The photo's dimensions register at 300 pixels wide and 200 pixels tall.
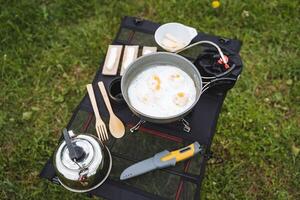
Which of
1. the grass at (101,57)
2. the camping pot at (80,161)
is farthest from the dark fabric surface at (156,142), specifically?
the grass at (101,57)

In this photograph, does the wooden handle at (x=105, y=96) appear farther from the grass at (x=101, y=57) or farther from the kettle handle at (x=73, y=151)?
the grass at (x=101, y=57)

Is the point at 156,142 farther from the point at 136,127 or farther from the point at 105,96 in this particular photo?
the point at 105,96

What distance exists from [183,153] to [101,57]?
1.36 metres

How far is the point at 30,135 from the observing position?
2305mm

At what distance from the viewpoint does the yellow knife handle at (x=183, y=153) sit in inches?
56.7

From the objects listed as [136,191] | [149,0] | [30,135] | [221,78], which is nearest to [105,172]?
[136,191]

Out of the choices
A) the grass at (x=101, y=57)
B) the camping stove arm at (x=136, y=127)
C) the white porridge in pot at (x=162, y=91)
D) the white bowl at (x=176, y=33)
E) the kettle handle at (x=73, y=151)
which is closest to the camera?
the kettle handle at (x=73, y=151)

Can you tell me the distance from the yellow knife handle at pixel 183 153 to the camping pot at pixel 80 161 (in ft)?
0.90

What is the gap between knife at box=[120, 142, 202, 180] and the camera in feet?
4.66

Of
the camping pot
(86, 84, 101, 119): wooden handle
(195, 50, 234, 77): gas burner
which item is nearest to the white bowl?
(195, 50, 234, 77): gas burner

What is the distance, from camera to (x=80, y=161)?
1.27m

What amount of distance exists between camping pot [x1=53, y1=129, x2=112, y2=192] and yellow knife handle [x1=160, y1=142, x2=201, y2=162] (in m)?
0.27

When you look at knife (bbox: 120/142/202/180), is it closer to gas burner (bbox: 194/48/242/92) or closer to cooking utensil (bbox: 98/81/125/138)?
cooking utensil (bbox: 98/81/125/138)

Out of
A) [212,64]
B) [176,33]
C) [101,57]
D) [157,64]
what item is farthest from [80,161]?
[101,57]
